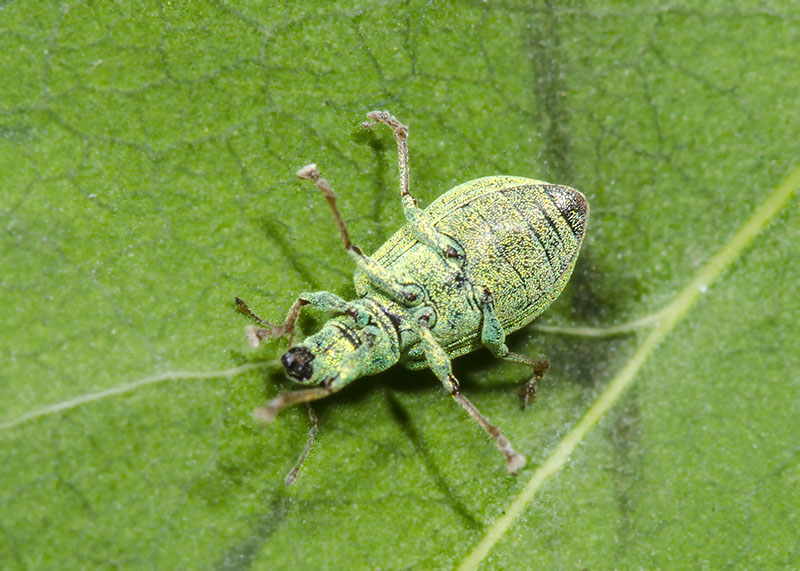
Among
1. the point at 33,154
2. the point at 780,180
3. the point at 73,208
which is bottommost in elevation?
the point at 780,180

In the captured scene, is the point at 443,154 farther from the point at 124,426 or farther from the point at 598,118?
the point at 124,426

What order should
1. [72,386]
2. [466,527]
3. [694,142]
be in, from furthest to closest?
[694,142], [466,527], [72,386]

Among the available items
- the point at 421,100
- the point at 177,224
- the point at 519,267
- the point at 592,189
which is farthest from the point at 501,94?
the point at 177,224

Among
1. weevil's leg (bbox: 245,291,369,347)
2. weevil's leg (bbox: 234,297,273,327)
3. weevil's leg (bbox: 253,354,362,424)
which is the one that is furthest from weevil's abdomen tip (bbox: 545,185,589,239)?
weevil's leg (bbox: 234,297,273,327)

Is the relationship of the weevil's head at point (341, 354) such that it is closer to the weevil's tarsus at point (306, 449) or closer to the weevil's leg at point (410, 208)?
the weevil's tarsus at point (306, 449)

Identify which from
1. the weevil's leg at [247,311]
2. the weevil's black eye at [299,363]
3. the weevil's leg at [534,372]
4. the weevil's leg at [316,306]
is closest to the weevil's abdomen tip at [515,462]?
the weevil's leg at [534,372]

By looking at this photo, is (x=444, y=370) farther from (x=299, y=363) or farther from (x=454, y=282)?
(x=299, y=363)

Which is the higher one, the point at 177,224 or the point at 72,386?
the point at 177,224

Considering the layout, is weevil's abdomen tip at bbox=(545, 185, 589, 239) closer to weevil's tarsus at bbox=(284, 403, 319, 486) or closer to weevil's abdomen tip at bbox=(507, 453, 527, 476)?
weevil's abdomen tip at bbox=(507, 453, 527, 476)
